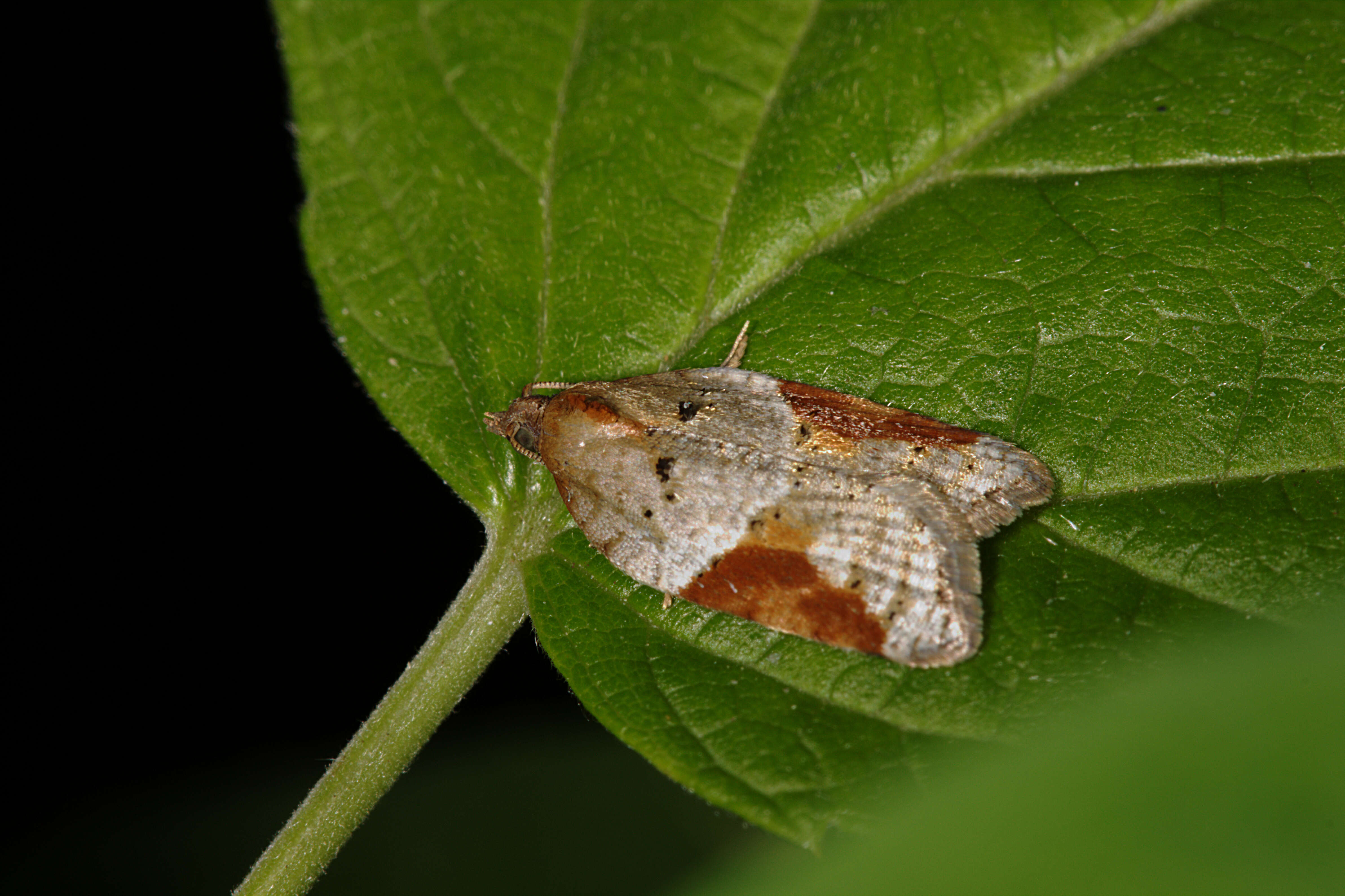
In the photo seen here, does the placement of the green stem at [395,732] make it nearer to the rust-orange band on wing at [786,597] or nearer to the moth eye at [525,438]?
the moth eye at [525,438]

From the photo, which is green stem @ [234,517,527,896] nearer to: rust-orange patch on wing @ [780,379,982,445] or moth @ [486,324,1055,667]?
moth @ [486,324,1055,667]

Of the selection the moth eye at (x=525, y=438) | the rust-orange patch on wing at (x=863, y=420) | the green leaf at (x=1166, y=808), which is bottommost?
the rust-orange patch on wing at (x=863, y=420)

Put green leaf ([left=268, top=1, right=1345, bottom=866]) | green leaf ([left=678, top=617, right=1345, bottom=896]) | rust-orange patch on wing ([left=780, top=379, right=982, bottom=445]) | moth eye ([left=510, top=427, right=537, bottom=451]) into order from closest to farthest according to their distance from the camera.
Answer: green leaf ([left=678, top=617, right=1345, bottom=896]) → green leaf ([left=268, top=1, right=1345, bottom=866]) → rust-orange patch on wing ([left=780, top=379, right=982, bottom=445]) → moth eye ([left=510, top=427, right=537, bottom=451])

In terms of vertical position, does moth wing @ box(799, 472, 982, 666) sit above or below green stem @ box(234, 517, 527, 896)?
below

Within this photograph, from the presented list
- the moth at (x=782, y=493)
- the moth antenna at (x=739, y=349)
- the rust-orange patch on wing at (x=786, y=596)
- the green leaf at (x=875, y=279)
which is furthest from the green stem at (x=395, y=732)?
the moth antenna at (x=739, y=349)

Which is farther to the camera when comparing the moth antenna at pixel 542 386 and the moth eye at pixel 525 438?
the moth antenna at pixel 542 386

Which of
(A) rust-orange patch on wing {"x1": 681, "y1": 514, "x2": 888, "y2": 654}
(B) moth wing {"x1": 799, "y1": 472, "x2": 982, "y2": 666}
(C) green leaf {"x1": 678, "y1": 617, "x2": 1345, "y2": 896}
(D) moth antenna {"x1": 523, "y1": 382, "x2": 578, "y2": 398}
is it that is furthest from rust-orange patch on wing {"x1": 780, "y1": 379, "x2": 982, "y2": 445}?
(C) green leaf {"x1": 678, "y1": 617, "x2": 1345, "y2": 896}
